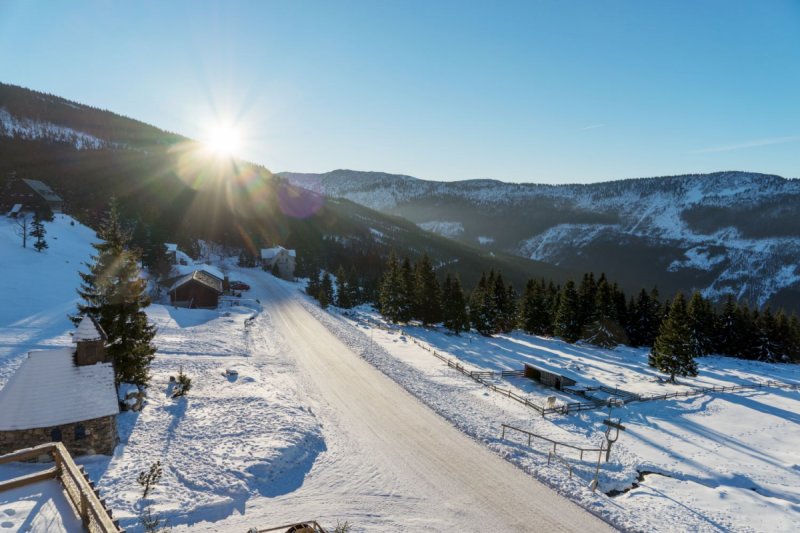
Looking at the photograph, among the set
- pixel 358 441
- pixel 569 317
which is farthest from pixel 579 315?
pixel 358 441

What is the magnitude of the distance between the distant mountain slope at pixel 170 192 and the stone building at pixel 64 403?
65.9 metres

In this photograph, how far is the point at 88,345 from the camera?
64.0 feet

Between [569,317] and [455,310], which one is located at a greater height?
[569,317]

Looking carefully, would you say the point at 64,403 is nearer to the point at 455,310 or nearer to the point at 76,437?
the point at 76,437

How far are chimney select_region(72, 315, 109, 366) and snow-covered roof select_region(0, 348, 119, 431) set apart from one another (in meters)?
0.33

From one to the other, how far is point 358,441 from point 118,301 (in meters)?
15.2

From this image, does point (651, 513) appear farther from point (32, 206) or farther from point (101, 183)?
point (101, 183)

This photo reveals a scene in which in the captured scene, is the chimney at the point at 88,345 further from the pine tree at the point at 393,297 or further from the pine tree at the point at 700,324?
the pine tree at the point at 700,324

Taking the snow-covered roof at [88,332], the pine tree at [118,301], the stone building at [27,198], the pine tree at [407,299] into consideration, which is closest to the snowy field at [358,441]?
the pine tree at [118,301]

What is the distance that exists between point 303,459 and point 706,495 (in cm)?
1873

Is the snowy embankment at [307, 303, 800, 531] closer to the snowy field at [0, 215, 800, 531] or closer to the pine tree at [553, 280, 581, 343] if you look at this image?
the snowy field at [0, 215, 800, 531]

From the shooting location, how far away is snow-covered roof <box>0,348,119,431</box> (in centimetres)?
1614

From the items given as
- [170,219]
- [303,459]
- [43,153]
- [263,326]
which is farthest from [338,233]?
[303,459]

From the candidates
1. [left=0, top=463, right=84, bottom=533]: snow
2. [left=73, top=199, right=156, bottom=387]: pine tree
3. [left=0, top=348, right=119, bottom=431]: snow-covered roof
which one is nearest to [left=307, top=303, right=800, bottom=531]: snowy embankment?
[left=0, top=463, right=84, bottom=533]: snow
